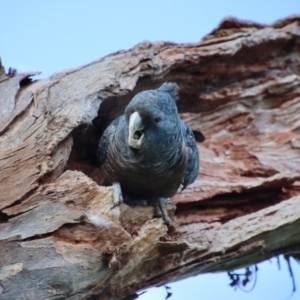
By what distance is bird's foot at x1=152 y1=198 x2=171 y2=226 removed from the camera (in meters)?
2.42

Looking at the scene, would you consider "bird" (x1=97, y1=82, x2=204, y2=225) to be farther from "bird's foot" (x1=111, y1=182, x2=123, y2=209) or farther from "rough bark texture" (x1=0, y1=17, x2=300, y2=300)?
"rough bark texture" (x1=0, y1=17, x2=300, y2=300)

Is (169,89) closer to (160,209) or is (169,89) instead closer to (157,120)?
(157,120)

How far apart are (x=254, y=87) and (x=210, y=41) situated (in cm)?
47

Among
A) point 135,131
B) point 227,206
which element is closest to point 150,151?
point 135,131

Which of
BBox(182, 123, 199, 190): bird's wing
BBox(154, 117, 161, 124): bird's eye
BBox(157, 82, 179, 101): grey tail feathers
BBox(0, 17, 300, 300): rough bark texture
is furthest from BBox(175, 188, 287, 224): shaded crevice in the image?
BBox(154, 117, 161, 124): bird's eye

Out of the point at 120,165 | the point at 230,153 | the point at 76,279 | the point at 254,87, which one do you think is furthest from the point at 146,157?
the point at 254,87

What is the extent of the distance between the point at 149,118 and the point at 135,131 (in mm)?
82

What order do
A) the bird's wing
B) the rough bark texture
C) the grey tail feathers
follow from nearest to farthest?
the rough bark texture
the grey tail feathers
the bird's wing

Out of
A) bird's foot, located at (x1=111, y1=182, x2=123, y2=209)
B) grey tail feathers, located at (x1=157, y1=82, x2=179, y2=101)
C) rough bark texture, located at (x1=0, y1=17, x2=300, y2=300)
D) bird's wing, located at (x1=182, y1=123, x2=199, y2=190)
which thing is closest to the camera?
rough bark texture, located at (x1=0, y1=17, x2=300, y2=300)

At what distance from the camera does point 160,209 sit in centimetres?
244

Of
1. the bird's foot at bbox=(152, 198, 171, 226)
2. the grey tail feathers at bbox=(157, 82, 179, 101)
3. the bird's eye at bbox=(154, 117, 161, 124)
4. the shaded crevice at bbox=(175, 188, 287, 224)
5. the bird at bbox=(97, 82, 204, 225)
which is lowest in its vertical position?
the shaded crevice at bbox=(175, 188, 287, 224)

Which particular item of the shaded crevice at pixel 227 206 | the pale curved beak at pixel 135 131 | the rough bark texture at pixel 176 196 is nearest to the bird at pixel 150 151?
the pale curved beak at pixel 135 131

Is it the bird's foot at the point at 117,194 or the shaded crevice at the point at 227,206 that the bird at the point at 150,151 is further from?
the shaded crevice at the point at 227,206

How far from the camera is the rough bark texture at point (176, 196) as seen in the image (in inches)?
77.7
